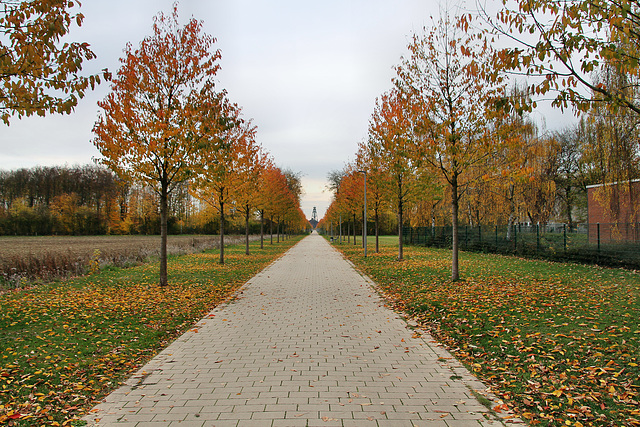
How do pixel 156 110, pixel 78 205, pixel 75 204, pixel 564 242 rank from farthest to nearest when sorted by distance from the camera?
pixel 78 205 → pixel 75 204 → pixel 564 242 → pixel 156 110

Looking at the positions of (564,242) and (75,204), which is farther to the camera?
(75,204)

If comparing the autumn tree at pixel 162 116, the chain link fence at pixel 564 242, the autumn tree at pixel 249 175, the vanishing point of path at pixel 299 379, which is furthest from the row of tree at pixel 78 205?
the vanishing point of path at pixel 299 379

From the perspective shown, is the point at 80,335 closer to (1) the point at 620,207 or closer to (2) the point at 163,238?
(2) the point at 163,238

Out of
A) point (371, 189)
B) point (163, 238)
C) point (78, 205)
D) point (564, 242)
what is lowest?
point (564, 242)

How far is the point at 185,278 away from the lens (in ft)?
Answer: 41.0

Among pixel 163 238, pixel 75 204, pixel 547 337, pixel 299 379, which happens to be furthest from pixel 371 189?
pixel 75 204

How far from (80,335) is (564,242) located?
17.3 m

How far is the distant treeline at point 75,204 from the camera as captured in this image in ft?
185

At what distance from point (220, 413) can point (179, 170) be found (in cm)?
863

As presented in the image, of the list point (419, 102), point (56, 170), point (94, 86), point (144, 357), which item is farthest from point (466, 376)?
point (56, 170)

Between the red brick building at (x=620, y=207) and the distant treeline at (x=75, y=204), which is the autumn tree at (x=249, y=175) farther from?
the distant treeline at (x=75, y=204)

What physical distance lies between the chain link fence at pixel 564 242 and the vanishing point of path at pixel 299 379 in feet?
35.1

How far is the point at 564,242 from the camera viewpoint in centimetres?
1636

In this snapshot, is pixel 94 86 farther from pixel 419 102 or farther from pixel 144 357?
pixel 419 102
